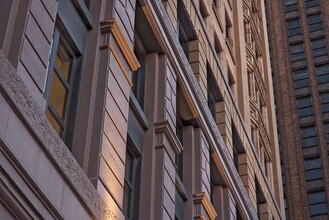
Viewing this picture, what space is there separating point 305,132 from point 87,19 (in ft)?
206

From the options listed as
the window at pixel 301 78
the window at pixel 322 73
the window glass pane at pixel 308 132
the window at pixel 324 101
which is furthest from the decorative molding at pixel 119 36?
the window at pixel 301 78

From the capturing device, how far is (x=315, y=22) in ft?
277

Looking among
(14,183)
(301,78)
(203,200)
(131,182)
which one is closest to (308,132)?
(301,78)

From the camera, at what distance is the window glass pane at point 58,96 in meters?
15.2

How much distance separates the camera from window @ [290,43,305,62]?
8306 cm

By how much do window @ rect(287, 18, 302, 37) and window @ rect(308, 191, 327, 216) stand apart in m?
20.2

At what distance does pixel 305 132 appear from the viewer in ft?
257

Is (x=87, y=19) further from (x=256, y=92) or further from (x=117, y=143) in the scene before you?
(x=256, y=92)

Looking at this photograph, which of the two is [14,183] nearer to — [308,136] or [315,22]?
[308,136]

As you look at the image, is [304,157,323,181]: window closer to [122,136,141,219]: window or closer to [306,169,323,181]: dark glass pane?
[306,169,323,181]: dark glass pane

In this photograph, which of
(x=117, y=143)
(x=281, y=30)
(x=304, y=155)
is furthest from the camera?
(x=281, y=30)

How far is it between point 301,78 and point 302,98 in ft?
7.53

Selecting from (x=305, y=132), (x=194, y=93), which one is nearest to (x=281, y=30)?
(x=305, y=132)

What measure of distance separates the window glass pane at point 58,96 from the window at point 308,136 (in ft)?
205
